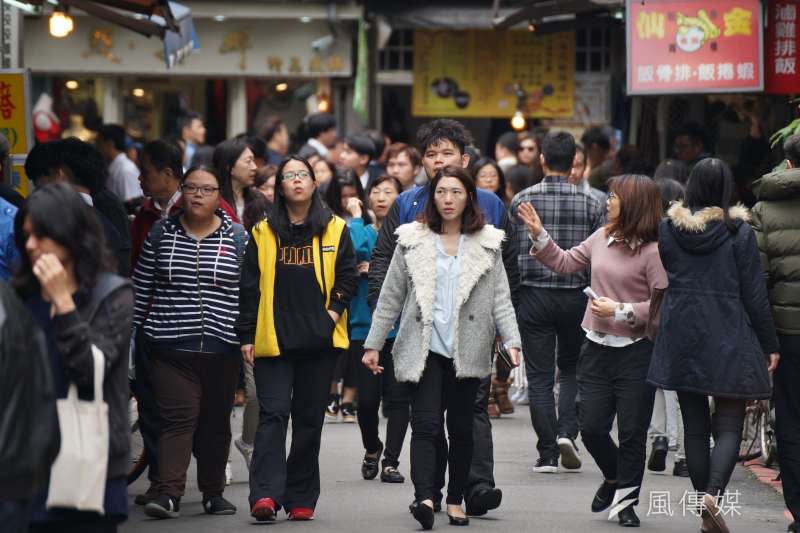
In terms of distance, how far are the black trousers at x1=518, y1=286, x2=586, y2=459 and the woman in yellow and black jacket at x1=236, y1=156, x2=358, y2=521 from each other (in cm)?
198

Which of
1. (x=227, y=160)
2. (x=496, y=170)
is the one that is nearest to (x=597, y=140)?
(x=496, y=170)

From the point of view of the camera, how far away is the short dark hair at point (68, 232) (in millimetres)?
5621

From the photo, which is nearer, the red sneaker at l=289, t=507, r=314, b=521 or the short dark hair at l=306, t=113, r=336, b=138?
the red sneaker at l=289, t=507, r=314, b=521

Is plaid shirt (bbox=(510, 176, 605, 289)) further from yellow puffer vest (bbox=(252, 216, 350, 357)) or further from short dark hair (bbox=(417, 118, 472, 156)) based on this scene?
yellow puffer vest (bbox=(252, 216, 350, 357))

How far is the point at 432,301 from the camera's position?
8.55 metres

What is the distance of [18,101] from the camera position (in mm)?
11164

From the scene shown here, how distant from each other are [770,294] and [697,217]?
645 millimetres

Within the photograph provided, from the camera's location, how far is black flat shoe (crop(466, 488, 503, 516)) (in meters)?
8.94

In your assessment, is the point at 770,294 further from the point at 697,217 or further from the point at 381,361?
the point at 381,361

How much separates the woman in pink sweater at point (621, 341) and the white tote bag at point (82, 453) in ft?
13.2

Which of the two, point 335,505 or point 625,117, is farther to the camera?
point 625,117

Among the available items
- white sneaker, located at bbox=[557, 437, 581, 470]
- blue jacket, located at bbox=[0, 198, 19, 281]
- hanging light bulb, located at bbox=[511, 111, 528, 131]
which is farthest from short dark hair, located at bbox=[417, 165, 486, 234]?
hanging light bulb, located at bbox=[511, 111, 528, 131]

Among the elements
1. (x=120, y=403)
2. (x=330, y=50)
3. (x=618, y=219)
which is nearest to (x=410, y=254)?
(x=618, y=219)

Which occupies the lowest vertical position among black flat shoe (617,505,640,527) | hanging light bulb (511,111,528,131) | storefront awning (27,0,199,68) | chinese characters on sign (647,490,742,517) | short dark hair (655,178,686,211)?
chinese characters on sign (647,490,742,517)
